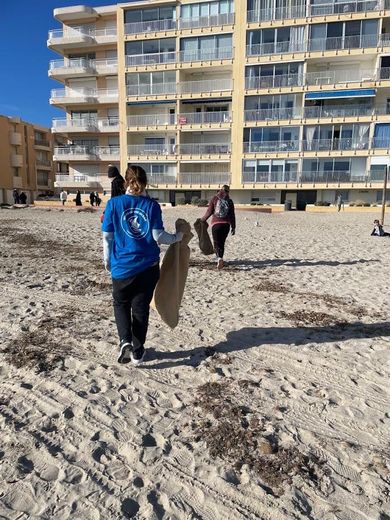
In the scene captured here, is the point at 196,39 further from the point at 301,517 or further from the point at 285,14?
the point at 301,517

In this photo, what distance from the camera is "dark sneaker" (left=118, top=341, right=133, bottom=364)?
3.65 metres

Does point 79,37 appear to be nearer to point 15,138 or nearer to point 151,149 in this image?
point 151,149

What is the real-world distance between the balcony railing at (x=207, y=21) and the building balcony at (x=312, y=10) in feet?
6.09

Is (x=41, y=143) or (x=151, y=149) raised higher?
(x=41, y=143)

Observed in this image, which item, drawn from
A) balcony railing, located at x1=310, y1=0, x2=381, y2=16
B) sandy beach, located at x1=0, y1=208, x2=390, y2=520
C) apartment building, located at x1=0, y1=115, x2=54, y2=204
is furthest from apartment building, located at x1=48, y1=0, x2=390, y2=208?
sandy beach, located at x1=0, y1=208, x2=390, y2=520

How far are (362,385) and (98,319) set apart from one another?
125 inches

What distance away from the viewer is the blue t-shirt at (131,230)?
3.30m

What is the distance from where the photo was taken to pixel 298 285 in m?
7.07

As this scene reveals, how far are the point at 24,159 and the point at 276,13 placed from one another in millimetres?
38712

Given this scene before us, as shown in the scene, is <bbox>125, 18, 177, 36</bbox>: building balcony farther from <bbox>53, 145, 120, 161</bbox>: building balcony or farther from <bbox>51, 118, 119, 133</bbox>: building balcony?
<bbox>53, 145, 120, 161</bbox>: building balcony

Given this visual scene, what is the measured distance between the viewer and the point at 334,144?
3291 cm

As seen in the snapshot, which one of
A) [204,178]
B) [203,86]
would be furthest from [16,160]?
[204,178]

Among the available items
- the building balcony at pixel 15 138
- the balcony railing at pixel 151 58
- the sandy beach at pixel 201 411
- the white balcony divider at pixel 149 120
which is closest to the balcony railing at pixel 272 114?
the white balcony divider at pixel 149 120

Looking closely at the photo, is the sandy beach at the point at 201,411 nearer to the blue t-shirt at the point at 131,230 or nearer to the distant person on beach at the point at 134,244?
the distant person on beach at the point at 134,244
